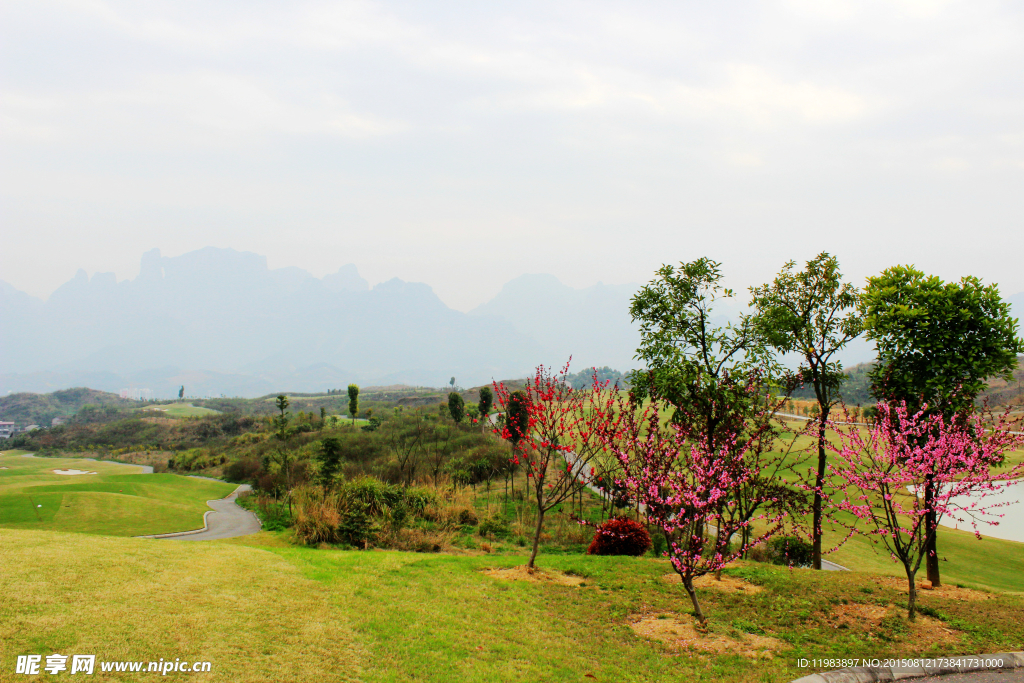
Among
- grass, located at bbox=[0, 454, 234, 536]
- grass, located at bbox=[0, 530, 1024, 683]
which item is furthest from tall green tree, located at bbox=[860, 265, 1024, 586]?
grass, located at bbox=[0, 454, 234, 536]

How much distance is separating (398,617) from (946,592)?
10.3 meters

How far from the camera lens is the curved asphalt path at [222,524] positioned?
18500 millimetres

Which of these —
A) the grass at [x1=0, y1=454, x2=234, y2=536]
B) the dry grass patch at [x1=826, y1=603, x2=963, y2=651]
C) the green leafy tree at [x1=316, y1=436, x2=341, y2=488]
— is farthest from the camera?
the green leafy tree at [x1=316, y1=436, x2=341, y2=488]

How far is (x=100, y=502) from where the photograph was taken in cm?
1978

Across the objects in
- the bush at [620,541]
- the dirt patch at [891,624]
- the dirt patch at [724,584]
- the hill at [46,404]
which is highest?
the dirt patch at [891,624]

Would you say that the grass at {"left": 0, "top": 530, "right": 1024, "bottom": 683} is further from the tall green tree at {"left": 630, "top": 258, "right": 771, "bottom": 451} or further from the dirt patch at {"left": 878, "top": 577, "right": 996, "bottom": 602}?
the tall green tree at {"left": 630, "top": 258, "right": 771, "bottom": 451}

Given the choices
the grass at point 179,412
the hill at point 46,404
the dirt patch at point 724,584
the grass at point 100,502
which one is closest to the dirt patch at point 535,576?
the dirt patch at point 724,584

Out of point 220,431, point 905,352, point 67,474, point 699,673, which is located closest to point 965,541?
point 905,352

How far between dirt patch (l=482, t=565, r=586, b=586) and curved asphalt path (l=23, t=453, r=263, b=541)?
11819 mm

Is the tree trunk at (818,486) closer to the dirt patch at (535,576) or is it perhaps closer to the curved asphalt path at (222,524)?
the dirt patch at (535,576)

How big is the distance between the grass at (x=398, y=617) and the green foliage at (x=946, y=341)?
3.82 m

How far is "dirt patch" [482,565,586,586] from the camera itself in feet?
32.1

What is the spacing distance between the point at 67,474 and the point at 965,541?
46.7 m

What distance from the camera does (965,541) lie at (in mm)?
21859
